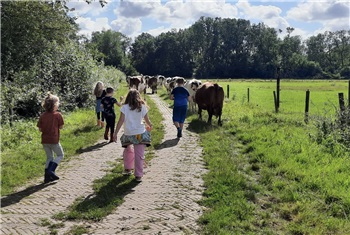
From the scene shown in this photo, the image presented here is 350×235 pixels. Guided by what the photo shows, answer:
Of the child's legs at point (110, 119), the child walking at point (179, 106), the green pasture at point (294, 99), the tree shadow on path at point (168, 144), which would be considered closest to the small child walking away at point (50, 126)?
the tree shadow on path at point (168, 144)

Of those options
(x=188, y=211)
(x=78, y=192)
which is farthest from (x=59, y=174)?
(x=188, y=211)

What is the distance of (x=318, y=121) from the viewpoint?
34.2 feet

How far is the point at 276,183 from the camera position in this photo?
6.44m

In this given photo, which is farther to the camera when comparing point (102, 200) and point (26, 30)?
point (26, 30)

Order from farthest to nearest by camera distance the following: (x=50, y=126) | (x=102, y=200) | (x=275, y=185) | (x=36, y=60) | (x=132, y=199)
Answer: (x=36, y=60), (x=50, y=126), (x=275, y=185), (x=132, y=199), (x=102, y=200)

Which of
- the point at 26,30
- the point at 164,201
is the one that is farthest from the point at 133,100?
the point at 26,30

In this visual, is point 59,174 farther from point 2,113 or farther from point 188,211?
point 2,113

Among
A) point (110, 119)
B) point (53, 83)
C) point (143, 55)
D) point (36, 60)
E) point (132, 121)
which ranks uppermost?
point (143, 55)

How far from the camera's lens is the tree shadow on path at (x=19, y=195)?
560 centimetres

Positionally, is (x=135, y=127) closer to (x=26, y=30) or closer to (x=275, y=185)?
(x=275, y=185)

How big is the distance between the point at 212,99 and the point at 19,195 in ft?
28.7

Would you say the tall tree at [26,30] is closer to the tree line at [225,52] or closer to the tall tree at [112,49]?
the tree line at [225,52]

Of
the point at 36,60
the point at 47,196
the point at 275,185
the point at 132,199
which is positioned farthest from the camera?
the point at 36,60

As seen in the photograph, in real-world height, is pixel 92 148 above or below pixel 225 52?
below
